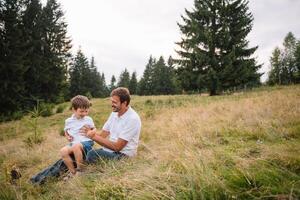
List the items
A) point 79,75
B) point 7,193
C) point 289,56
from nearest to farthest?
point 7,193
point 79,75
point 289,56

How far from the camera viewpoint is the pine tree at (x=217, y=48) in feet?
67.9

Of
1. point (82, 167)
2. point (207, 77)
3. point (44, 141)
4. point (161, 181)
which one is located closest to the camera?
point (161, 181)

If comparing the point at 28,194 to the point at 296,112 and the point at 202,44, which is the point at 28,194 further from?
the point at 202,44

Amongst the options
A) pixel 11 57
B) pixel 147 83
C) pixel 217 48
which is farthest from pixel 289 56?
pixel 11 57

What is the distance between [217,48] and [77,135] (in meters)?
19.3

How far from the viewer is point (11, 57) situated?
71.1 feet

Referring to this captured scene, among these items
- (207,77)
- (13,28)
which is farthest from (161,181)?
(13,28)

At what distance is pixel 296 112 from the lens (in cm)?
569

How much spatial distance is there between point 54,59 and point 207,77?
59.8 ft

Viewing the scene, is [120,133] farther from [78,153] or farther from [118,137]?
[78,153]

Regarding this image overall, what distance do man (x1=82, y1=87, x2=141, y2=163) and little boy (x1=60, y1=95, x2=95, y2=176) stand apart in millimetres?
275

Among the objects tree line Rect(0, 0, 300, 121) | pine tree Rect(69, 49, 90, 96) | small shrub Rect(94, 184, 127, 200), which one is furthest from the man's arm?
pine tree Rect(69, 49, 90, 96)

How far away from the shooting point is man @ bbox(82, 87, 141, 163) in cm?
395

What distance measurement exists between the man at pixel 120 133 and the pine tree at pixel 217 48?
16.7 metres
